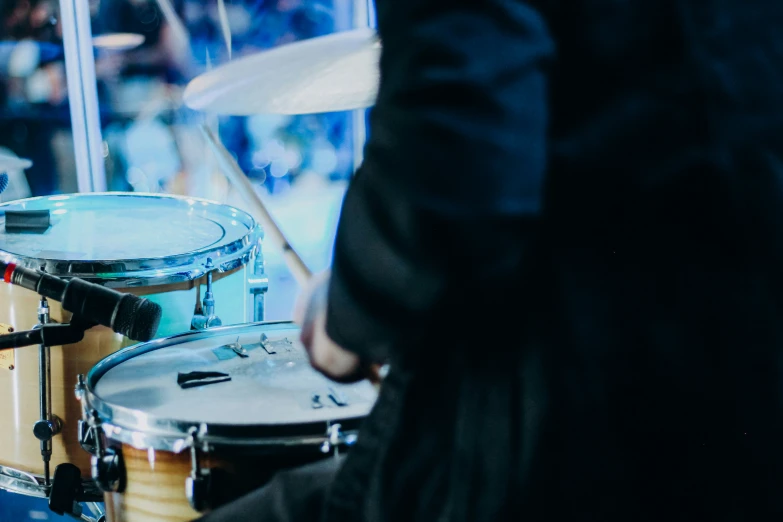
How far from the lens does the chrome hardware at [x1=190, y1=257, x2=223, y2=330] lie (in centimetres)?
146

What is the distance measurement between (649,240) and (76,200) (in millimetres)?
1784

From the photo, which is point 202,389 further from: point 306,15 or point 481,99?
point 306,15

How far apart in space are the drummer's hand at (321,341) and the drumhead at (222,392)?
1.18 feet

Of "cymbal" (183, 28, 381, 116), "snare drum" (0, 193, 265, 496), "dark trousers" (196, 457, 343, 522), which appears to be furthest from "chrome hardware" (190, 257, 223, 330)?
"dark trousers" (196, 457, 343, 522)

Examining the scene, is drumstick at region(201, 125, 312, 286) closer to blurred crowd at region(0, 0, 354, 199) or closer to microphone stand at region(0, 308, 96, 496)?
microphone stand at region(0, 308, 96, 496)

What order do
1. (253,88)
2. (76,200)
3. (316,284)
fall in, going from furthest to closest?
(76,200) < (253,88) < (316,284)

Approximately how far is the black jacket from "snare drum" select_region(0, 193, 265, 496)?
97cm

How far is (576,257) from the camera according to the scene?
1.69 feet

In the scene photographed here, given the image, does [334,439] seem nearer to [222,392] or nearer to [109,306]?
[222,392]

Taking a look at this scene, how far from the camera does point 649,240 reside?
51 centimetres

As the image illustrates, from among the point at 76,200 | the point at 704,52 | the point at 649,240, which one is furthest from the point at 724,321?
the point at 76,200

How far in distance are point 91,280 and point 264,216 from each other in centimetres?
50

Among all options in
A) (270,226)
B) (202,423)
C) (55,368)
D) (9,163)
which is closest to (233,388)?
(202,423)

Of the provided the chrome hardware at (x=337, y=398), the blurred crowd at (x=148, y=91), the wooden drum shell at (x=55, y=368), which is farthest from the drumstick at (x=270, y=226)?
the blurred crowd at (x=148, y=91)
